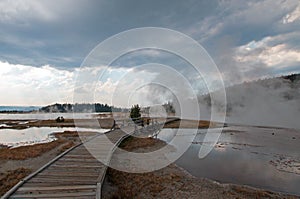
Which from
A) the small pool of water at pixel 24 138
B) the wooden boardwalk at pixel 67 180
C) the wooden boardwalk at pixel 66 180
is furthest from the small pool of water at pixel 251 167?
the small pool of water at pixel 24 138

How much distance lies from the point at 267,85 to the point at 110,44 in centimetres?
5349

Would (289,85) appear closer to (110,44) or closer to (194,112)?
(194,112)

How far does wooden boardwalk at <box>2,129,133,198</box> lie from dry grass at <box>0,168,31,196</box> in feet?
5.66

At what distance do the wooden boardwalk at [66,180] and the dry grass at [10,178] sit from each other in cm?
172

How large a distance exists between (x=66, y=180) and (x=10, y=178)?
420cm

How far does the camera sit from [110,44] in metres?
20.3

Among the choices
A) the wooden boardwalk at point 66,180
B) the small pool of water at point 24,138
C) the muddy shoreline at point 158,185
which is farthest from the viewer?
the small pool of water at point 24,138

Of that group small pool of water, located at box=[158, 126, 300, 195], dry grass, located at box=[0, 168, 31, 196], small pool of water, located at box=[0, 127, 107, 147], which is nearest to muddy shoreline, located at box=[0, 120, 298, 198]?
dry grass, located at box=[0, 168, 31, 196]

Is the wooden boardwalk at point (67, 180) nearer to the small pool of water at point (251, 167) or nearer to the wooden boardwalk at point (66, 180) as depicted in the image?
the wooden boardwalk at point (66, 180)

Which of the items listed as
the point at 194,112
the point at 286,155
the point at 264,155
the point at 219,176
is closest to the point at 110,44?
the point at 219,176

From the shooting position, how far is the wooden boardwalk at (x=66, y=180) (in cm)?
610

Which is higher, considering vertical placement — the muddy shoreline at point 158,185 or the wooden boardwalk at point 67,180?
the wooden boardwalk at point 67,180

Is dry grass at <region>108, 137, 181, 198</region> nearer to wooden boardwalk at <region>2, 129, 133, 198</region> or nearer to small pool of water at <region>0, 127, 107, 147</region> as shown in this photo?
wooden boardwalk at <region>2, 129, 133, 198</region>

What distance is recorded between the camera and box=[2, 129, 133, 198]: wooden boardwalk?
6099mm
